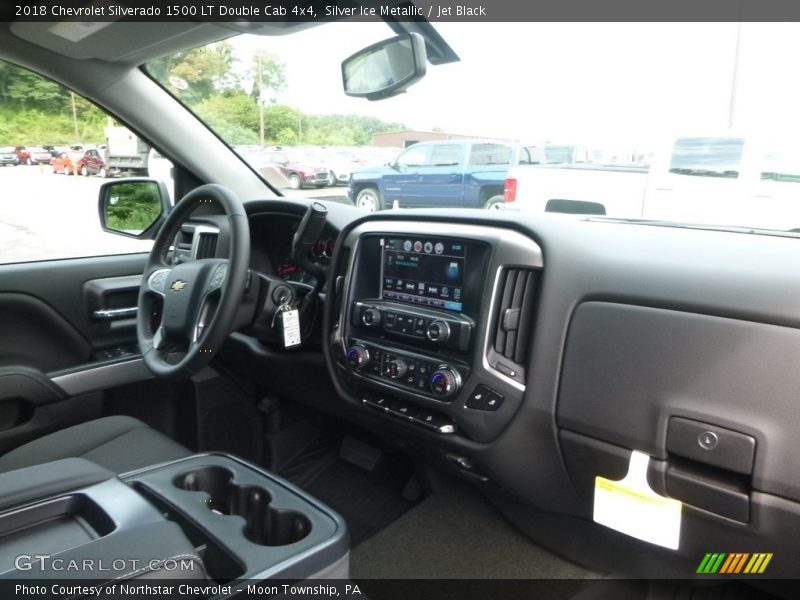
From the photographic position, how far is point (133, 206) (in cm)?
306

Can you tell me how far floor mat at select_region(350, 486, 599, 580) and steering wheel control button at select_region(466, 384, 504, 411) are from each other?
79cm

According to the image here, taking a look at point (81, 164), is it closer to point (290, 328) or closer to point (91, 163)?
point (91, 163)

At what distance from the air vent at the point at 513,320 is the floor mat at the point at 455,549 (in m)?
0.88

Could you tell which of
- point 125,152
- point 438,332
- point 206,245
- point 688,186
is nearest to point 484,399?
point 438,332

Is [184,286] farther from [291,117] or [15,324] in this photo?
[291,117]

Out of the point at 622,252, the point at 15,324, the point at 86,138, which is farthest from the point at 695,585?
the point at 86,138

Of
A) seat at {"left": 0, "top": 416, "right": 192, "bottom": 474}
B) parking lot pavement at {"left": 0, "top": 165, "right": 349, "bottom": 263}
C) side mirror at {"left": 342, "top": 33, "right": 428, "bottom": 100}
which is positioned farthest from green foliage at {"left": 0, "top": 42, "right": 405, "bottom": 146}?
seat at {"left": 0, "top": 416, "right": 192, "bottom": 474}

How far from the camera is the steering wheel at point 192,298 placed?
1.90 metres

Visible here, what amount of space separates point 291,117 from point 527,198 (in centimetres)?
151

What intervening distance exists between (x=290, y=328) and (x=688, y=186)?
8.03 ft

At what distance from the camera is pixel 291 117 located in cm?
289

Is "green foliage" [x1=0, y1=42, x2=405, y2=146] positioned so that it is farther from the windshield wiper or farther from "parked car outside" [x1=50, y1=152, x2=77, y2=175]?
the windshield wiper

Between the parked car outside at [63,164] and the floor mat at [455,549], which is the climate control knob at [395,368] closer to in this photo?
the floor mat at [455,549]

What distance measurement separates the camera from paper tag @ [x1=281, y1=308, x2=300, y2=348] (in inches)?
87.4
